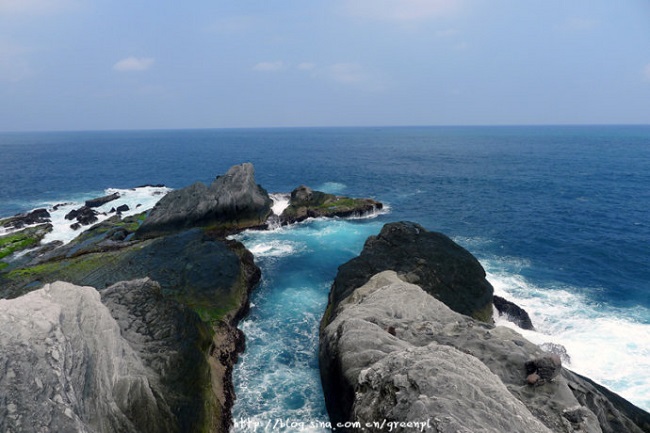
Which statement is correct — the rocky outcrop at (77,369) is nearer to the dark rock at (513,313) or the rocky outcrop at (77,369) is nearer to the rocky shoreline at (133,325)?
the rocky shoreline at (133,325)

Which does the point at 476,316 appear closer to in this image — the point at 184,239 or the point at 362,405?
the point at 362,405

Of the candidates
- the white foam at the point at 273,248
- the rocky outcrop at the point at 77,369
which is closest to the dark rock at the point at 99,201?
the white foam at the point at 273,248

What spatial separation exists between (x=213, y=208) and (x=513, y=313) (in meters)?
47.6

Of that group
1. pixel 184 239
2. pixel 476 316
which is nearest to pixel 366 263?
pixel 476 316

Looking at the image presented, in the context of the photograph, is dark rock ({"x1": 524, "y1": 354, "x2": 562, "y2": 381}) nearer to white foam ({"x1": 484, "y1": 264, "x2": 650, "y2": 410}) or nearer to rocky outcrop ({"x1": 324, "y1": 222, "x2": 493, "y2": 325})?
white foam ({"x1": 484, "y1": 264, "x2": 650, "y2": 410})

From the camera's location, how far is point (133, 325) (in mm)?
24891

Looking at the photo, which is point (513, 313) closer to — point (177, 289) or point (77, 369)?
point (177, 289)

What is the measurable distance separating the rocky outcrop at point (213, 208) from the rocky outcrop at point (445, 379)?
40460 mm

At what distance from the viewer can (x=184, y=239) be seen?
4862 centimetres

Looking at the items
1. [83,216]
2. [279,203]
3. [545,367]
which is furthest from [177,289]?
[83,216]

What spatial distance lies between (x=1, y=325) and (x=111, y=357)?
5.42 meters

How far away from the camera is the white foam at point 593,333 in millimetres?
28906

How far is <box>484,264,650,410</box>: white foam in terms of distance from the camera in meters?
28.9

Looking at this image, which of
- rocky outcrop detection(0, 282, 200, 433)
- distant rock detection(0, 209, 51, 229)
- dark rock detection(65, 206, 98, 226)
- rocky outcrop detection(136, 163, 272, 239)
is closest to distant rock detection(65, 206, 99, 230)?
dark rock detection(65, 206, 98, 226)
